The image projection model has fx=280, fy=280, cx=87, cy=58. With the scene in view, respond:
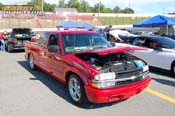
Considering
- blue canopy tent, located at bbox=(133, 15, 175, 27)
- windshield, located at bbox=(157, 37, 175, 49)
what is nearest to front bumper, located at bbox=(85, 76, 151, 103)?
windshield, located at bbox=(157, 37, 175, 49)

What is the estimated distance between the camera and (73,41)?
7.28m

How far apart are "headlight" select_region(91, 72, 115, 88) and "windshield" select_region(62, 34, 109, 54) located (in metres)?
1.56

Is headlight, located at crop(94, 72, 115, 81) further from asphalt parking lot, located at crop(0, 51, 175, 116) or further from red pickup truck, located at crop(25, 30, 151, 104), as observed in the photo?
asphalt parking lot, located at crop(0, 51, 175, 116)

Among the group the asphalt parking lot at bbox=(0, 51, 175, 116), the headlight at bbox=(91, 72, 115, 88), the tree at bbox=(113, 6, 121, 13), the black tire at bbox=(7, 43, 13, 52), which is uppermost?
the tree at bbox=(113, 6, 121, 13)

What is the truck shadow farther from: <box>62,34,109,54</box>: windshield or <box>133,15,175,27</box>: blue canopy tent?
<box>133,15,175,27</box>: blue canopy tent

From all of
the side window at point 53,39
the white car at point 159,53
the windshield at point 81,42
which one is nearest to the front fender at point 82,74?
the windshield at point 81,42

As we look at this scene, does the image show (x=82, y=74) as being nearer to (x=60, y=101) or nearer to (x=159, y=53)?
(x=60, y=101)

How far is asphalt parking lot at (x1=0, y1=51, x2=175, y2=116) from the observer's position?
579 cm

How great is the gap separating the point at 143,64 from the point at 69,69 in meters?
1.71

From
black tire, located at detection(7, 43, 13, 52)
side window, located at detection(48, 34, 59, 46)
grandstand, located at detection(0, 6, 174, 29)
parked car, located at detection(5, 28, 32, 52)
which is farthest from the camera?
grandstand, located at detection(0, 6, 174, 29)

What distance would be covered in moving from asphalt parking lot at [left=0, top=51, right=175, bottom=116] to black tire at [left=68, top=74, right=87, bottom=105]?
0.48 feet

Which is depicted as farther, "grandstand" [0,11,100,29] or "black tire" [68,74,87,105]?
"grandstand" [0,11,100,29]

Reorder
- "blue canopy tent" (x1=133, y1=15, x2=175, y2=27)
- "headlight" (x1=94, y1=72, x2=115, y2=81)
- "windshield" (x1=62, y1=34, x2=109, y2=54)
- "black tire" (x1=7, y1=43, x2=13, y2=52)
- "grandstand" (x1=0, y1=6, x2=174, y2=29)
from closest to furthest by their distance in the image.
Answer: "headlight" (x1=94, y1=72, x2=115, y2=81) < "windshield" (x1=62, y1=34, x2=109, y2=54) < "blue canopy tent" (x1=133, y1=15, x2=175, y2=27) < "black tire" (x1=7, y1=43, x2=13, y2=52) < "grandstand" (x1=0, y1=6, x2=174, y2=29)

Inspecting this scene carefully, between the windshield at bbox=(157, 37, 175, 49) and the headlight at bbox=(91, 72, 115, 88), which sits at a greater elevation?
the windshield at bbox=(157, 37, 175, 49)
